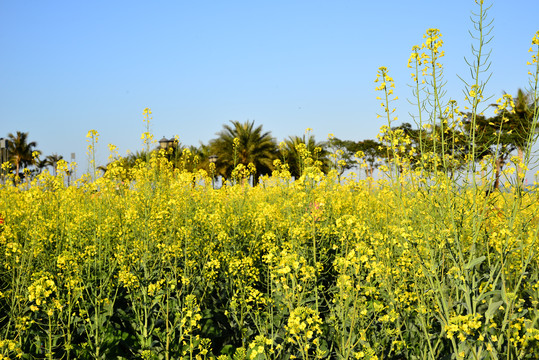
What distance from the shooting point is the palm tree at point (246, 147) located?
3186 cm

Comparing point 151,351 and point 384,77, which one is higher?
point 384,77

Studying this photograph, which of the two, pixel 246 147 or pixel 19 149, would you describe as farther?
pixel 19 149

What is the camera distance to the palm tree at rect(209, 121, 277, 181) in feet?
105

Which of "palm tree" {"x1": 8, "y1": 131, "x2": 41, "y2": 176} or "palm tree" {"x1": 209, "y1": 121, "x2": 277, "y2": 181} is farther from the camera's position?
"palm tree" {"x1": 8, "y1": 131, "x2": 41, "y2": 176}

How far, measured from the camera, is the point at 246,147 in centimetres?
3198

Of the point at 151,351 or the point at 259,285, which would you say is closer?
the point at 151,351

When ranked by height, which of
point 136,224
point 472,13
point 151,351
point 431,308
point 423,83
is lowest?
point 151,351

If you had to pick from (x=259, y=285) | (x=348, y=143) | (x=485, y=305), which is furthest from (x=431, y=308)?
(x=348, y=143)

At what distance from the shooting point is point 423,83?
331cm

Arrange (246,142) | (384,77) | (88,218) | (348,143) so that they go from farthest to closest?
(348,143) → (246,142) → (88,218) → (384,77)

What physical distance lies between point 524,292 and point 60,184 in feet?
18.4

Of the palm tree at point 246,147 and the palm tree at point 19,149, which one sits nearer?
the palm tree at point 246,147

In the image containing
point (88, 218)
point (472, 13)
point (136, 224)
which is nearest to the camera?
point (472, 13)

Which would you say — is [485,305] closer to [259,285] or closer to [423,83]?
[423,83]
